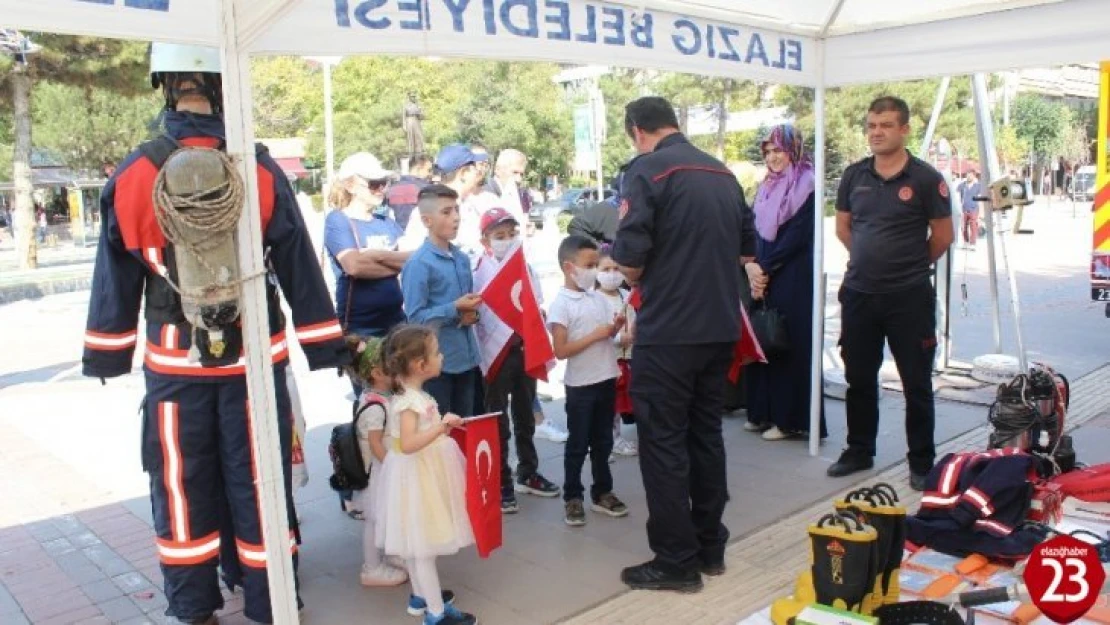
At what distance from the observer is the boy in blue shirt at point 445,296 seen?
166 inches

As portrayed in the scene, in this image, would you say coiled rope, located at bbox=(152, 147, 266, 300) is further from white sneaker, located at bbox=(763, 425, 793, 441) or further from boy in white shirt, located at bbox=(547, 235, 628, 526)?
white sneaker, located at bbox=(763, 425, 793, 441)

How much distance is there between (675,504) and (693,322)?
73 cm

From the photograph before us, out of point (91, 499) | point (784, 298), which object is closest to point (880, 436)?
point (784, 298)

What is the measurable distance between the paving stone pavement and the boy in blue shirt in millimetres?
1234

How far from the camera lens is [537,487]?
504 cm

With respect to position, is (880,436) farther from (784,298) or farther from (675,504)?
(675,504)

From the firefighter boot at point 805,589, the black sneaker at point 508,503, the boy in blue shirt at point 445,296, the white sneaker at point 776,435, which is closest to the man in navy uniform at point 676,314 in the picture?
the firefighter boot at point 805,589

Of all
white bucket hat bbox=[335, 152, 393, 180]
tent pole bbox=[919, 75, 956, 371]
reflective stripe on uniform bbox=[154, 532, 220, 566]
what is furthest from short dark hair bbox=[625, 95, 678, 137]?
tent pole bbox=[919, 75, 956, 371]

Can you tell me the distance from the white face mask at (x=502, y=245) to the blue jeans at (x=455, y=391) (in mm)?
587

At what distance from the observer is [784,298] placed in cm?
583

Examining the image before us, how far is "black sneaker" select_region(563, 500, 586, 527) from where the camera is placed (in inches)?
179

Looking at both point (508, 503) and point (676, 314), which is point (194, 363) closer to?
point (676, 314)

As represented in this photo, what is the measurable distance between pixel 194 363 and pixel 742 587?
90.6 inches

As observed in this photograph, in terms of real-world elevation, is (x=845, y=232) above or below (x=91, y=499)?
above
